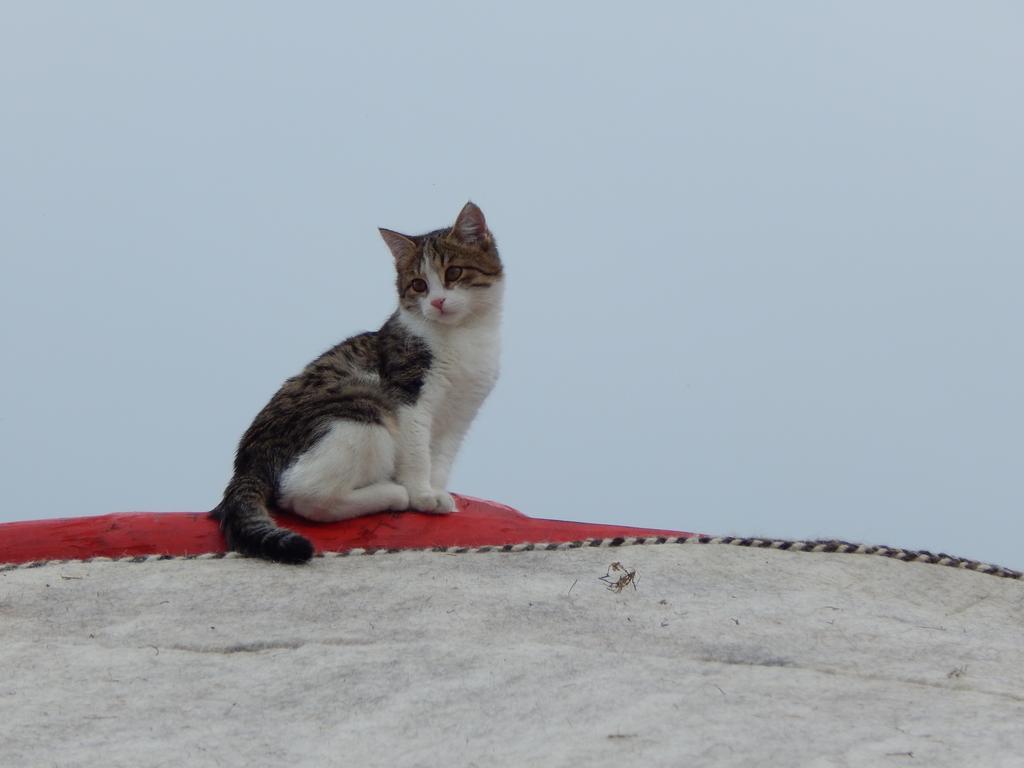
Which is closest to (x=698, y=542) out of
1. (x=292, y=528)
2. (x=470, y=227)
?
(x=292, y=528)

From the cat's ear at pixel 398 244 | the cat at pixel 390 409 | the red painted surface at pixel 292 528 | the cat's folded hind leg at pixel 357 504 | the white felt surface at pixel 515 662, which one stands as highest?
the cat's ear at pixel 398 244

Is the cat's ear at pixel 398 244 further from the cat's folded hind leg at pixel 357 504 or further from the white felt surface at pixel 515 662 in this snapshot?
the white felt surface at pixel 515 662

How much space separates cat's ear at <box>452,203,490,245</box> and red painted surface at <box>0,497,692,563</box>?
0.99m

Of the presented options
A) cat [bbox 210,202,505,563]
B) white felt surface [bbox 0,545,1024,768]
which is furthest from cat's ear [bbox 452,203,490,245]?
white felt surface [bbox 0,545,1024,768]

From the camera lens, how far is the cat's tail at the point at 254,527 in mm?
3102

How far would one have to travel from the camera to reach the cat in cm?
335

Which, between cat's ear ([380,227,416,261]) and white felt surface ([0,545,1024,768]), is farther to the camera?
cat's ear ([380,227,416,261])

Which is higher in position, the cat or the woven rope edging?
the cat

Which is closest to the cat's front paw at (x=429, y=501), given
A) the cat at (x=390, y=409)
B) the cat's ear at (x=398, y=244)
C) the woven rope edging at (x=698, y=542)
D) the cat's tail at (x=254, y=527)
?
the cat at (x=390, y=409)

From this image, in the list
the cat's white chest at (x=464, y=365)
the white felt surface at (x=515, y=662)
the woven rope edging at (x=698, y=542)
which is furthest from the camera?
the cat's white chest at (x=464, y=365)

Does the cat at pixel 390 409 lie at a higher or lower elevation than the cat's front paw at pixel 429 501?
higher

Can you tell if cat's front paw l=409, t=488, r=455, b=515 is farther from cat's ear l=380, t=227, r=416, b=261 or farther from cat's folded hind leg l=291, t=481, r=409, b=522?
cat's ear l=380, t=227, r=416, b=261

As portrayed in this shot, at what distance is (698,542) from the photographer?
3.34m

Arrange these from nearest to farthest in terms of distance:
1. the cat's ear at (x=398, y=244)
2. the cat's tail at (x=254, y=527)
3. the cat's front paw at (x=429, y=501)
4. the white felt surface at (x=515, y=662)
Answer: the white felt surface at (x=515, y=662) → the cat's tail at (x=254, y=527) → the cat's front paw at (x=429, y=501) → the cat's ear at (x=398, y=244)
